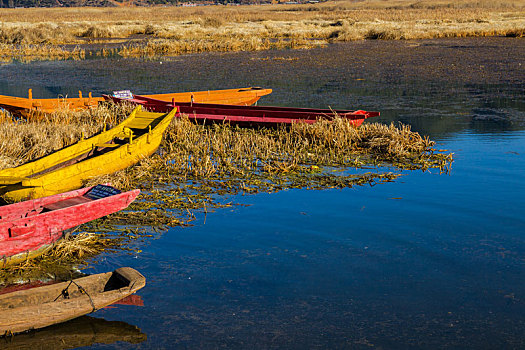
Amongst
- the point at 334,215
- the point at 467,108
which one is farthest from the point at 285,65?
the point at 334,215

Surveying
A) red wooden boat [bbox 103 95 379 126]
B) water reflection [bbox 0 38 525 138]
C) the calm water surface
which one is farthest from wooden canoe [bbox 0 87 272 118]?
the calm water surface

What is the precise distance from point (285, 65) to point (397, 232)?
2423cm

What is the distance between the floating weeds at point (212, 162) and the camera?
1007 centimetres

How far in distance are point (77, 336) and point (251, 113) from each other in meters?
11.6

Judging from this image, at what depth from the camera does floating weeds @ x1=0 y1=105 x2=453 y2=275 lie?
10.1 meters

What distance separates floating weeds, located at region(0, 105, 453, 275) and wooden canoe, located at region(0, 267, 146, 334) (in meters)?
1.46

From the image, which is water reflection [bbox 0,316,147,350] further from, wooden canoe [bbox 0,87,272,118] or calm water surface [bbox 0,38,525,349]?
→ wooden canoe [bbox 0,87,272,118]

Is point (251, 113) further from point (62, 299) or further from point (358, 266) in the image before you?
point (62, 299)

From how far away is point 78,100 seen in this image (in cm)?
1930

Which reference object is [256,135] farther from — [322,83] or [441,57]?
[441,57]

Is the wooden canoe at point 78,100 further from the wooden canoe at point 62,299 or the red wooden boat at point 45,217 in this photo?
the wooden canoe at point 62,299

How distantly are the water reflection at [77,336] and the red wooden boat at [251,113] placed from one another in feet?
33.7

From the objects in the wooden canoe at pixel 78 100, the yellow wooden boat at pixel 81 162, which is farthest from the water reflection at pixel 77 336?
the wooden canoe at pixel 78 100

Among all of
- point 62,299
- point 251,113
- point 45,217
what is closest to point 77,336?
point 62,299
